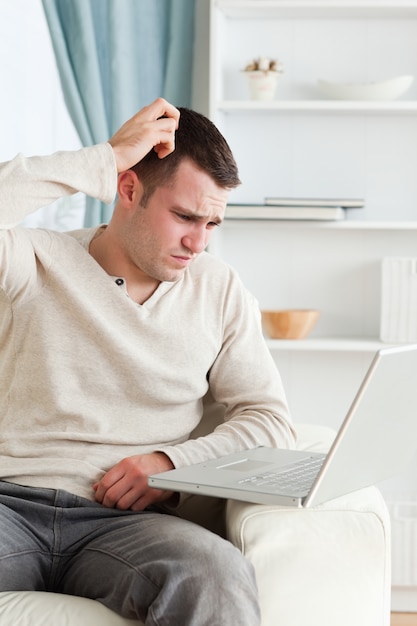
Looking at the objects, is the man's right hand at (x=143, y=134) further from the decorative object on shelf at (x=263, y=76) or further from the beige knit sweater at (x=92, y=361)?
the decorative object on shelf at (x=263, y=76)

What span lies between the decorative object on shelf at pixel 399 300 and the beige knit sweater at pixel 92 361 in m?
1.10

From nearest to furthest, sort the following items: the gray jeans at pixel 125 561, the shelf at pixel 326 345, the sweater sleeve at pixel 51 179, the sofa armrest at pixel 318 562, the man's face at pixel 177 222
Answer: the gray jeans at pixel 125 561, the sofa armrest at pixel 318 562, the sweater sleeve at pixel 51 179, the man's face at pixel 177 222, the shelf at pixel 326 345

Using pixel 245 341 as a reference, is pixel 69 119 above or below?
above

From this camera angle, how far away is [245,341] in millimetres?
1932

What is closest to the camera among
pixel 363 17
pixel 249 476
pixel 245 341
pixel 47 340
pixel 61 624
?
pixel 61 624

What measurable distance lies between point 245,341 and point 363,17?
1.54m

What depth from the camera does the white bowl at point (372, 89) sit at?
2.92m

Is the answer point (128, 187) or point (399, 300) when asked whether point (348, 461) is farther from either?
point (399, 300)

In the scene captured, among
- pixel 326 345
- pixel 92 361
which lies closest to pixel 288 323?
pixel 326 345

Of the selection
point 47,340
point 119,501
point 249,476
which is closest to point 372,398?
point 249,476

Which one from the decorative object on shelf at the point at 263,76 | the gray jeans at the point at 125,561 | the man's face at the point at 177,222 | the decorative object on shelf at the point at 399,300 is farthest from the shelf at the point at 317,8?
the gray jeans at the point at 125,561

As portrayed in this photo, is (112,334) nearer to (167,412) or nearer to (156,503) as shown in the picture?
(167,412)

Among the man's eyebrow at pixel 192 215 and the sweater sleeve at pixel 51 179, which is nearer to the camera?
the sweater sleeve at pixel 51 179

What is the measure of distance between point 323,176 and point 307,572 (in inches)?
71.2
